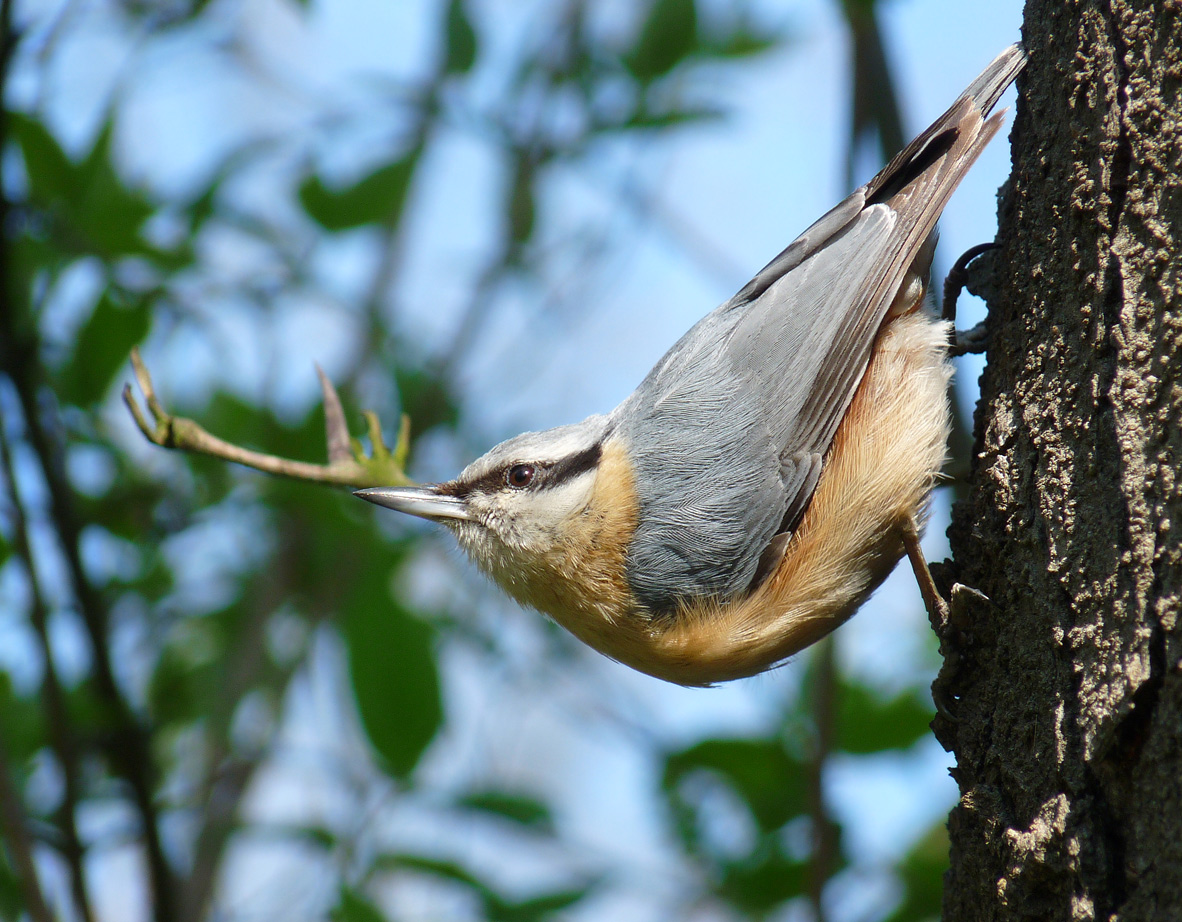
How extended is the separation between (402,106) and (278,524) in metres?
1.39

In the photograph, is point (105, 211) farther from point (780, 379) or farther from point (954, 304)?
point (954, 304)

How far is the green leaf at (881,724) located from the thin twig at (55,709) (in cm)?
183

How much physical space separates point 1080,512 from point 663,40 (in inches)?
83.9

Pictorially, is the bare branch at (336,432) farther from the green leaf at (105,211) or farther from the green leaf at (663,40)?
the green leaf at (663,40)

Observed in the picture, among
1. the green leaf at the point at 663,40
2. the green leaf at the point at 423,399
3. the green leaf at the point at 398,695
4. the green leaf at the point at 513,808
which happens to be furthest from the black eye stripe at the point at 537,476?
the green leaf at the point at 663,40

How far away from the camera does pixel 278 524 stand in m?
3.10

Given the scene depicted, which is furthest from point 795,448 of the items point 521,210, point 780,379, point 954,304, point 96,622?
point 521,210

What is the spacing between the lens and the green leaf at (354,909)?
232 cm

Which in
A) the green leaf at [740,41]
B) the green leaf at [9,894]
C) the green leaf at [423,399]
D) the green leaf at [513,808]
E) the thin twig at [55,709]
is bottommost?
the green leaf at [513,808]

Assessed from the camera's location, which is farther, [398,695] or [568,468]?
[568,468]

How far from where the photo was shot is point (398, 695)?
2451mm

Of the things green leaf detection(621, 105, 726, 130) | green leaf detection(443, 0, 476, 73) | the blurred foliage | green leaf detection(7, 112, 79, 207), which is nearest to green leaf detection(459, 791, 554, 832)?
the blurred foliage

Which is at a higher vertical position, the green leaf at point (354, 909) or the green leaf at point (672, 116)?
the green leaf at point (672, 116)

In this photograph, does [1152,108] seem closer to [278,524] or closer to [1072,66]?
[1072,66]
